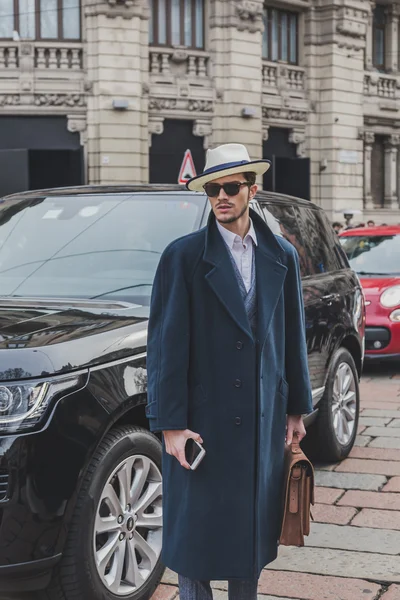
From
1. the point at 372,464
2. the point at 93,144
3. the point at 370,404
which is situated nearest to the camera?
the point at 372,464

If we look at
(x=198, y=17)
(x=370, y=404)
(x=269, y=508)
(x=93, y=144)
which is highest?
(x=198, y=17)

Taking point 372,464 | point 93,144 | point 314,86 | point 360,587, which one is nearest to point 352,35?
point 314,86

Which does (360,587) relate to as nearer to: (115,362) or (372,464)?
(115,362)

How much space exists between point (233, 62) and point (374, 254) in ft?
49.4

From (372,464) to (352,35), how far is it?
25.0 m

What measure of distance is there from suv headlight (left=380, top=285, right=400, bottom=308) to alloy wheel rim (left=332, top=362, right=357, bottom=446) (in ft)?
12.9

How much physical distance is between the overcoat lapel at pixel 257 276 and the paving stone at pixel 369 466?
10.9 feet

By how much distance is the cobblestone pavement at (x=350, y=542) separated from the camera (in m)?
4.02

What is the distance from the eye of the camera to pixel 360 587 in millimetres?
4047

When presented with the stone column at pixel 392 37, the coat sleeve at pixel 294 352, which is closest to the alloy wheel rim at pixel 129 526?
the coat sleeve at pixel 294 352

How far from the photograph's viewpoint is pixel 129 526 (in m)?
3.65

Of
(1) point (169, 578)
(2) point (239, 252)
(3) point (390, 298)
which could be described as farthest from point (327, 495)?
(3) point (390, 298)

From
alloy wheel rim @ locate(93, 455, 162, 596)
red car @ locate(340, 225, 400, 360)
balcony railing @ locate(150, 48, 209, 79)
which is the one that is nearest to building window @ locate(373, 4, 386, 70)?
balcony railing @ locate(150, 48, 209, 79)

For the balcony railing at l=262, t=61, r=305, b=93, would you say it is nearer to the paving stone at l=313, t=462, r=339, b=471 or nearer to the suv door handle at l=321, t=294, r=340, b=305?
the suv door handle at l=321, t=294, r=340, b=305
